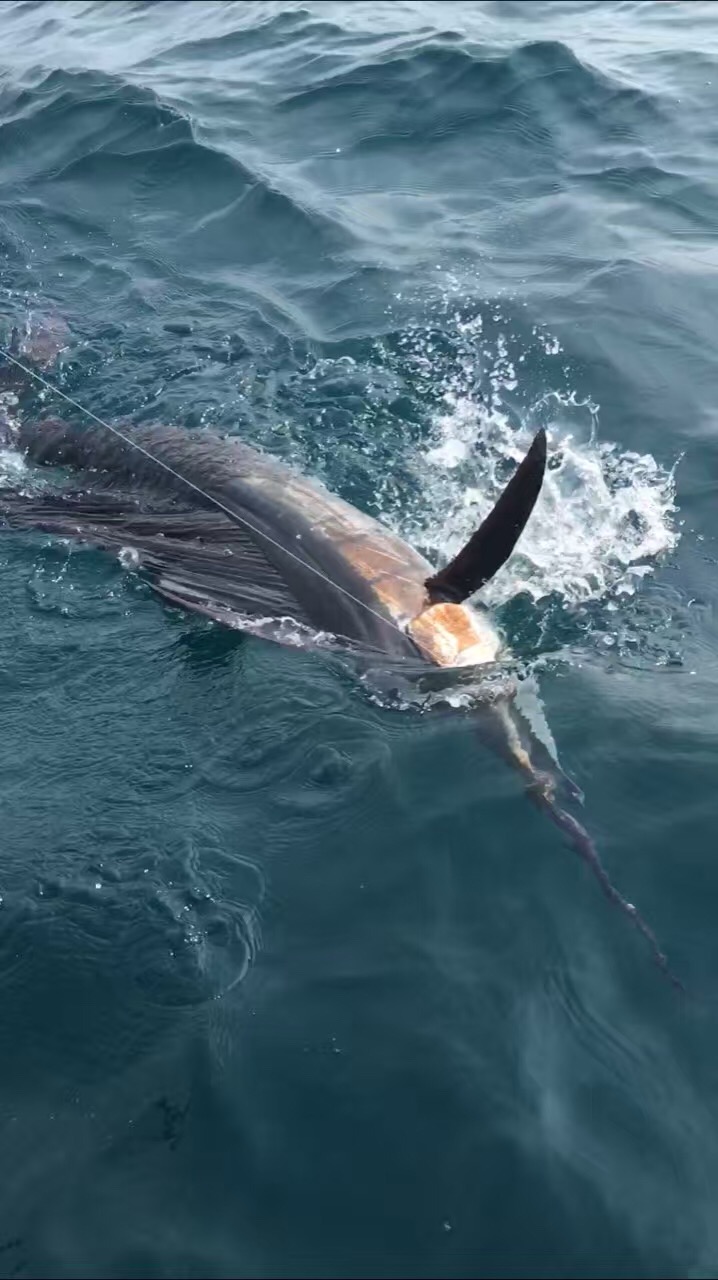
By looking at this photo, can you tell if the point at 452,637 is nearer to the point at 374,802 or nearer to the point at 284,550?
the point at 374,802

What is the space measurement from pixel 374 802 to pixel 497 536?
122cm

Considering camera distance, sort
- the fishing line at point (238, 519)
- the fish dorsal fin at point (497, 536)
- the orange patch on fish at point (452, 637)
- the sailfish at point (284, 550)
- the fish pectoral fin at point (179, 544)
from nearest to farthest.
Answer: the fish dorsal fin at point (497, 536)
the sailfish at point (284, 550)
the orange patch on fish at point (452, 637)
the fishing line at point (238, 519)
the fish pectoral fin at point (179, 544)

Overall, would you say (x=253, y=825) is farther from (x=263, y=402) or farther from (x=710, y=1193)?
(x=263, y=402)

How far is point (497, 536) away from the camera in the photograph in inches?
186

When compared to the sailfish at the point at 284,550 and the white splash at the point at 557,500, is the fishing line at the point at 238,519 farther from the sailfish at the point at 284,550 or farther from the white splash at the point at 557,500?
the white splash at the point at 557,500

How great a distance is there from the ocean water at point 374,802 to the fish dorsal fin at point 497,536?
0.59 meters

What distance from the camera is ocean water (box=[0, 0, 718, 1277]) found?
3502 millimetres

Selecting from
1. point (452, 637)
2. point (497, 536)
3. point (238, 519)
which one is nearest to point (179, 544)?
point (238, 519)

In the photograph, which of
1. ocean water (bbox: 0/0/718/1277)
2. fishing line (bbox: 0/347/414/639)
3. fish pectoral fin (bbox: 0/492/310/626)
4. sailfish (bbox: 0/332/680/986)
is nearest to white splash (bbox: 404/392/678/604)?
ocean water (bbox: 0/0/718/1277)

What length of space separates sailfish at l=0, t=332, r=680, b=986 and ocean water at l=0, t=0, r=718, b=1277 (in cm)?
14

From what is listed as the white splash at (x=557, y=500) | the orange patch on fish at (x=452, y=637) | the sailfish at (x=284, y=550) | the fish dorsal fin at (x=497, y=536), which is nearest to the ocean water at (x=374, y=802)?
the white splash at (x=557, y=500)

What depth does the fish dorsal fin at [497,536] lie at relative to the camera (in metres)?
4.42

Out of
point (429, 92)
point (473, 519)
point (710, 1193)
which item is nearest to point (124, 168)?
point (429, 92)

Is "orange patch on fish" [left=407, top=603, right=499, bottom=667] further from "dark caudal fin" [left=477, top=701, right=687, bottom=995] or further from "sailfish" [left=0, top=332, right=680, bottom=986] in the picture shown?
"dark caudal fin" [left=477, top=701, right=687, bottom=995]
